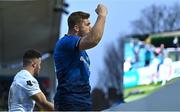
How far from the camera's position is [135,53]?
35.4ft

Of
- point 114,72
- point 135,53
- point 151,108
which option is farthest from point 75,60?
point 135,53

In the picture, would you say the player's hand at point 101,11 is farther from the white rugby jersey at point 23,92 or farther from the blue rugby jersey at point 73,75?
the white rugby jersey at point 23,92

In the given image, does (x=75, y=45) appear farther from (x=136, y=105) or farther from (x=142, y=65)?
(x=142, y=65)

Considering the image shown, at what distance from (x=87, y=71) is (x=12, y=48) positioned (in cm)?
1009

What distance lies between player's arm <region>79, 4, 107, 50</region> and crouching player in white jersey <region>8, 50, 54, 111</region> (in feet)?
2.41

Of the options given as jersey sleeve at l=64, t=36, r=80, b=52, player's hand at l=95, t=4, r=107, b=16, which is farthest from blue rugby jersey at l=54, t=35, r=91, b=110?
player's hand at l=95, t=4, r=107, b=16

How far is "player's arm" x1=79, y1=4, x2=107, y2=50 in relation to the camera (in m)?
2.61

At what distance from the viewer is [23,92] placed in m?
3.34

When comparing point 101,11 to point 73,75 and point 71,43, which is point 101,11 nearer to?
point 71,43

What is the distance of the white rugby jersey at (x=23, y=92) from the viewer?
3.32 metres

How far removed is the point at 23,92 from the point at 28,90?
5 cm

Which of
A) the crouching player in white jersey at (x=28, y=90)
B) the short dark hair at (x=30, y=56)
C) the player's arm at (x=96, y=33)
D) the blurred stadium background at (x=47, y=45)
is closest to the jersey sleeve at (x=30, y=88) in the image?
the crouching player in white jersey at (x=28, y=90)

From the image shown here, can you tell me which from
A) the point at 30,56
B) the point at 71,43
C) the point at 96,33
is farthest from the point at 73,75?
the point at 30,56

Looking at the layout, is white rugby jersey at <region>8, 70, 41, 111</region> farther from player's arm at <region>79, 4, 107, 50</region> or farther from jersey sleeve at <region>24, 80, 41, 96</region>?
player's arm at <region>79, 4, 107, 50</region>
